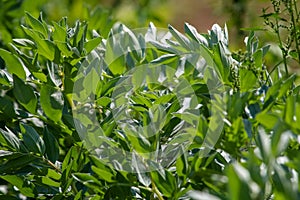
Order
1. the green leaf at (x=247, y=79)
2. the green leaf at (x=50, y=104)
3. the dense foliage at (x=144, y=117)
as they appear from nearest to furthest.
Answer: the dense foliage at (x=144, y=117) → the green leaf at (x=247, y=79) → the green leaf at (x=50, y=104)

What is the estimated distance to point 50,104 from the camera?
3.46ft

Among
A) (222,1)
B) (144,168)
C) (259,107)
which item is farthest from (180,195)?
(222,1)

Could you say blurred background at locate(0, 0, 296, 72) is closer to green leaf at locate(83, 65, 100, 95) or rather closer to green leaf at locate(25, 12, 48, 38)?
green leaf at locate(25, 12, 48, 38)

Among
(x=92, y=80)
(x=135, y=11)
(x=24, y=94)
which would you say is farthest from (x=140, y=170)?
(x=135, y=11)

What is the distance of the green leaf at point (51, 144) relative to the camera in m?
1.03

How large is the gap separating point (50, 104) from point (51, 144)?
72mm

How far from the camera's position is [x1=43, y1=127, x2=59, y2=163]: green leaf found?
3.38 feet

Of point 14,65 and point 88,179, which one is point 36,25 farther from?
point 88,179

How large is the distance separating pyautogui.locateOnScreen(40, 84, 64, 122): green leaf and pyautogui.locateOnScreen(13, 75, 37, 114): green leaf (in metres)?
0.03

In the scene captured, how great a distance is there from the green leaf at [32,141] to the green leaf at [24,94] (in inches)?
3.4

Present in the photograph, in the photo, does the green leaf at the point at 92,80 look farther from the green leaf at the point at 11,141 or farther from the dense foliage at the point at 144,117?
the green leaf at the point at 11,141

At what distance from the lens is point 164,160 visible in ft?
3.15

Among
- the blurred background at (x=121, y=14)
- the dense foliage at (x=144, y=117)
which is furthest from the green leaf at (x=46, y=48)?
the blurred background at (x=121, y=14)

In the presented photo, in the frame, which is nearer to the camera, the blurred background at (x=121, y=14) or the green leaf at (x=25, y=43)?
the green leaf at (x=25, y=43)
